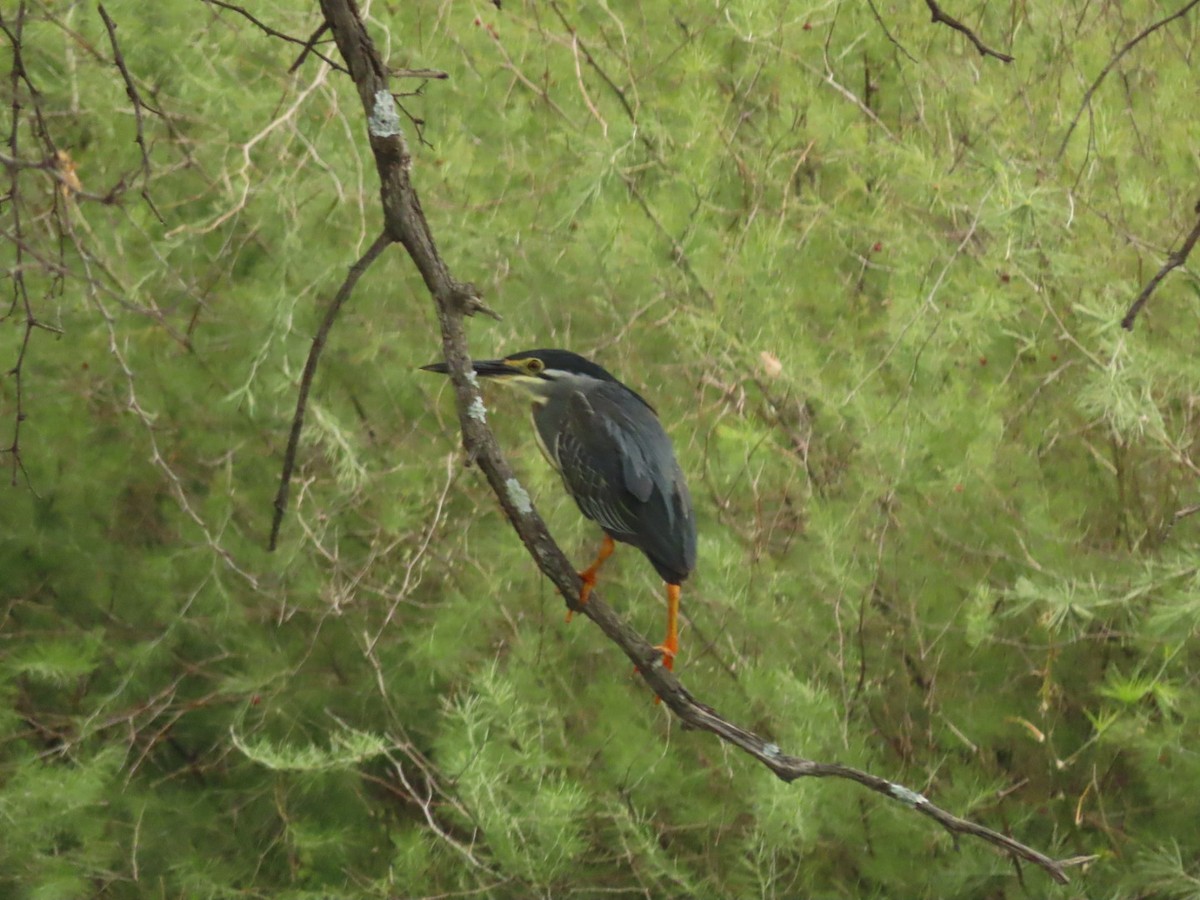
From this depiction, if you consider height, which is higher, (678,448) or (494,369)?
(494,369)

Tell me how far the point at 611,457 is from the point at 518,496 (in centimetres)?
49

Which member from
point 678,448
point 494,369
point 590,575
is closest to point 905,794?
point 590,575

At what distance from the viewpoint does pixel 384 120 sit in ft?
4.20

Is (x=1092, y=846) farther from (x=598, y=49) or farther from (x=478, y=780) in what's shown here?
(x=598, y=49)

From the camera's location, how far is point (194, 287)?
2.77 metres

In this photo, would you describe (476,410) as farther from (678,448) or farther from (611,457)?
(678,448)

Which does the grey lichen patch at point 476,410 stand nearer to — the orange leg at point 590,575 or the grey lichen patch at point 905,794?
the orange leg at point 590,575

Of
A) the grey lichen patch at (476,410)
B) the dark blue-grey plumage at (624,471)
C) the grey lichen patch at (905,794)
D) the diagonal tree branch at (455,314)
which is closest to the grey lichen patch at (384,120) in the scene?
the diagonal tree branch at (455,314)

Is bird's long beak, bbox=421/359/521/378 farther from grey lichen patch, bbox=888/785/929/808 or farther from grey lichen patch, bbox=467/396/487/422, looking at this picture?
grey lichen patch, bbox=888/785/929/808

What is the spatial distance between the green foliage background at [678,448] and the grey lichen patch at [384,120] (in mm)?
1026

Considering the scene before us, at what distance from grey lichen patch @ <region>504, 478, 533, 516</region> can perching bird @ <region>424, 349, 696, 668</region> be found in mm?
377

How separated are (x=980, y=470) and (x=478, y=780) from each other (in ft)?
3.20

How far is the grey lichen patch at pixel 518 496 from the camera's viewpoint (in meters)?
1.29

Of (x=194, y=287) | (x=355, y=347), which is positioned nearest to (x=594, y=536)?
(x=355, y=347)
